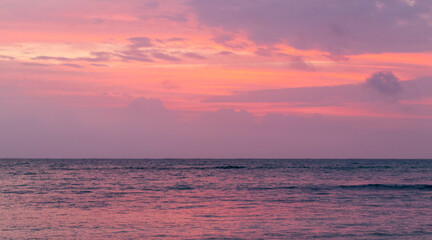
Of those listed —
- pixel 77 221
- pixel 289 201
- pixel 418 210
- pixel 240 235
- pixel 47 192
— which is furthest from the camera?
pixel 47 192

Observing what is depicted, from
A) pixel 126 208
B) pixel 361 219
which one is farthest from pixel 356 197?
pixel 126 208

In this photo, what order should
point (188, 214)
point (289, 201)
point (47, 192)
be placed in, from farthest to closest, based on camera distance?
point (47, 192), point (289, 201), point (188, 214)

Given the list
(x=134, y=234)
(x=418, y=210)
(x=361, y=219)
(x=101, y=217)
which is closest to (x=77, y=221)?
(x=101, y=217)

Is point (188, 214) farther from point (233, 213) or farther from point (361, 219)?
point (361, 219)

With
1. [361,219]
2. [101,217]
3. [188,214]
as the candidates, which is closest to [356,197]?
[361,219]

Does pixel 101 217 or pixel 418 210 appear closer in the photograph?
pixel 101 217

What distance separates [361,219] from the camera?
23.5 metres

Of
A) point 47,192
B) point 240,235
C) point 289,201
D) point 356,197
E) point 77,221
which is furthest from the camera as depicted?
point 47,192

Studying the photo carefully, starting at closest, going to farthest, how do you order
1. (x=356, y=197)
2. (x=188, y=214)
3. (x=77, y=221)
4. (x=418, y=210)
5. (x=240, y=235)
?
(x=240, y=235) < (x=77, y=221) < (x=188, y=214) < (x=418, y=210) < (x=356, y=197)

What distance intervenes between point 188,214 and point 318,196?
13780 millimetres

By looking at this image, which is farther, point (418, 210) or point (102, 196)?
point (102, 196)

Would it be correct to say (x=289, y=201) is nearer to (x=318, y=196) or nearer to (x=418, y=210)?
(x=318, y=196)

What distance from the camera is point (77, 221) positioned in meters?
22.9

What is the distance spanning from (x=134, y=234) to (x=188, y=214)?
19.3 ft
